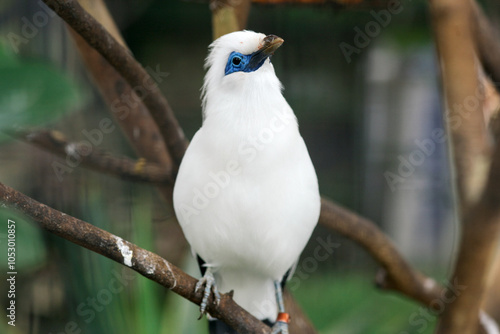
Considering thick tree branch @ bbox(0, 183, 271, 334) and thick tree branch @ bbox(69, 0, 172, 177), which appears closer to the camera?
thick tree branch @ bbox(0, 183, 271, 334)

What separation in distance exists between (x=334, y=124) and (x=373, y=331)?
88 centimetres

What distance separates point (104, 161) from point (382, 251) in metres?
0.78

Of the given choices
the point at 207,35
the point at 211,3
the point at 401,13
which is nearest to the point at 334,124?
the point at 401,13

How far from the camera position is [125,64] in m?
1.22

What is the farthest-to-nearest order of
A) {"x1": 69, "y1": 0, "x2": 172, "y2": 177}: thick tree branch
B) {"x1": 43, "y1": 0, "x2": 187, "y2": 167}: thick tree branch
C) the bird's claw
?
{"x1": 69, "y1": 0, "x2": 172, "y2": 177}: thick tree branch, the bird's claw, {"x1": 43, "y1": 0, "x2": 187, "y2": 167}: thick tree branch

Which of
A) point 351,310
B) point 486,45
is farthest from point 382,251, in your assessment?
point 486,45

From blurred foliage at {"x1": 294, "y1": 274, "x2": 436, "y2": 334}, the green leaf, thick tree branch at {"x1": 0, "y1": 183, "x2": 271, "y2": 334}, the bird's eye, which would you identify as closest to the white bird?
the bird's eye

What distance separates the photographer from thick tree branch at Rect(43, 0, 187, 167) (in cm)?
107

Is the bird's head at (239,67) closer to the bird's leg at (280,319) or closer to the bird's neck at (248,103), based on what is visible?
the bird's neck at (248,103)

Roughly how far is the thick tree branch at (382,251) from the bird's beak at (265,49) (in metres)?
0.60

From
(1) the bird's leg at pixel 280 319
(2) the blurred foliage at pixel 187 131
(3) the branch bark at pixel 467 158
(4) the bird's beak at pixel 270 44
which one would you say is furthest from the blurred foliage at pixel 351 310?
(4) the bird's beak at pixel 270 44

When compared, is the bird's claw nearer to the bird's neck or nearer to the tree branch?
the bird's neck

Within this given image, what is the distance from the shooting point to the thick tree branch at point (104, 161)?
4.77 ft

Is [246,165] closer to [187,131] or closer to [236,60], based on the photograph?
[236,60]
